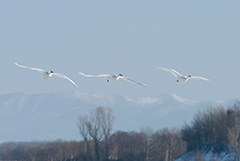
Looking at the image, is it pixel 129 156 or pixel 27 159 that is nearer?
pixel 129 156

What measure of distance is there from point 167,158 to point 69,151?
16.7m

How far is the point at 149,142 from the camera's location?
364 feet

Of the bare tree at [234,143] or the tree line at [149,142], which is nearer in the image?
the bare tree at [234,143]

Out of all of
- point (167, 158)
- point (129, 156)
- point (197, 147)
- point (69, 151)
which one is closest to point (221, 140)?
point (197, 147)

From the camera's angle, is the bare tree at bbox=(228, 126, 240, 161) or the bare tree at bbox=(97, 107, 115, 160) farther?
the bare tree at bbox=(97, 107, 115, 160)

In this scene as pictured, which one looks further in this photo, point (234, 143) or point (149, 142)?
point (149, 142)

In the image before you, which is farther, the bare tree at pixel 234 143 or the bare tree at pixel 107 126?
the bare tree at pixel 107 126

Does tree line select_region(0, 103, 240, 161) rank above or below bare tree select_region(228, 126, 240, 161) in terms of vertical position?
above

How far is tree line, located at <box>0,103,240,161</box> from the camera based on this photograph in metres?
89.2

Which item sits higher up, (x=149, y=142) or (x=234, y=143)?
(x=149, y=142)

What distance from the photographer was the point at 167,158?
9994 centimetres

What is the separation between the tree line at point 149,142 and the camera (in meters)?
89.2

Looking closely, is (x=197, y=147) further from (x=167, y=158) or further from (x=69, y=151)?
(x=69, y=151)

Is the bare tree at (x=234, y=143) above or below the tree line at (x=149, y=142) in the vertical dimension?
below
